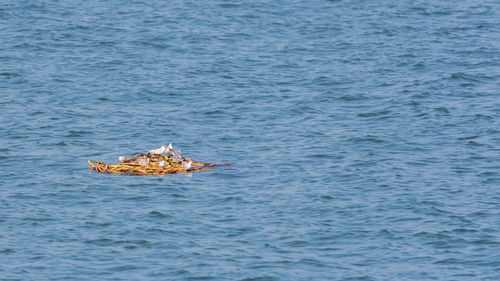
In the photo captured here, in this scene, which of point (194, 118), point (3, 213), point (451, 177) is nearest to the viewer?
point (3, 213)

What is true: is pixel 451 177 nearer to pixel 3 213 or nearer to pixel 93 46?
pixel 3 213

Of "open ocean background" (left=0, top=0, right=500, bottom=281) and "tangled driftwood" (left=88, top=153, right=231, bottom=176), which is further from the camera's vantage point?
"tangled driftwood" (left=88, top=153, right=231, bottom=176)

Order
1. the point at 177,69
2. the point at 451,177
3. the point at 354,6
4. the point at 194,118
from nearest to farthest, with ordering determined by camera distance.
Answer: the point at 451,177 → the point at 194,118 → the point at 177,69 → the point at 354,6

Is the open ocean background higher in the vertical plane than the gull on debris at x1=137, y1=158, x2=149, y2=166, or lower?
lower

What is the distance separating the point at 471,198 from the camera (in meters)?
24.5

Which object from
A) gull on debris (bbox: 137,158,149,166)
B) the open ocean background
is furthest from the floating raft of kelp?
the open ocean background

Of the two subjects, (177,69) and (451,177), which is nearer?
(451,177)

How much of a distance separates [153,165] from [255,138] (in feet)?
15.2

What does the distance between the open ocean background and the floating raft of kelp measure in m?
0.40

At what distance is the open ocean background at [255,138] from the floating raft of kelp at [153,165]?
399 mm

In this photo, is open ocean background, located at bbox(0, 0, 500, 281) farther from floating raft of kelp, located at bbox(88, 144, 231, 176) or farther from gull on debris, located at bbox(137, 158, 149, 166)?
gull on debris, located at bbox(137, 158, 149, 166)

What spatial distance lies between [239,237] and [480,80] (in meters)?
17.5

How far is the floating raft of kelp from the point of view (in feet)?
86.4

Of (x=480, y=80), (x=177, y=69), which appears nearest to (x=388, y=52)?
(x=480, y=80)
